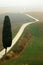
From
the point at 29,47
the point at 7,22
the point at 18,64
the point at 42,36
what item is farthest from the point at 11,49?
the point at 42,36

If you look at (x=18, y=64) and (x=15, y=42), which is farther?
(x=15, y=42)

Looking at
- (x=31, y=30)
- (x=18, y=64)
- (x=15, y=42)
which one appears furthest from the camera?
(x=31, y=30)

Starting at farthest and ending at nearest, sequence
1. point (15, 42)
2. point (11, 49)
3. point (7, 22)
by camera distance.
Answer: point (15, 42) < point (11, 49) < point (7, 22)

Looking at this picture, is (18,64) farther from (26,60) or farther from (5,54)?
(5,54)

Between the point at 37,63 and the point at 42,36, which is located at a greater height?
the point at 37,63

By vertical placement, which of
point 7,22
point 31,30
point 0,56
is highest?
point 7,22

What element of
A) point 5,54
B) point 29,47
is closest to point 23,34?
point 29,47

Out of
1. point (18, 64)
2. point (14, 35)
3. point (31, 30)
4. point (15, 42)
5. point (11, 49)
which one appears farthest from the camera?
point (31, 30)

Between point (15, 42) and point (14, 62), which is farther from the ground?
point (14, 62)

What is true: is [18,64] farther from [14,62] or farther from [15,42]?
[15,42]
